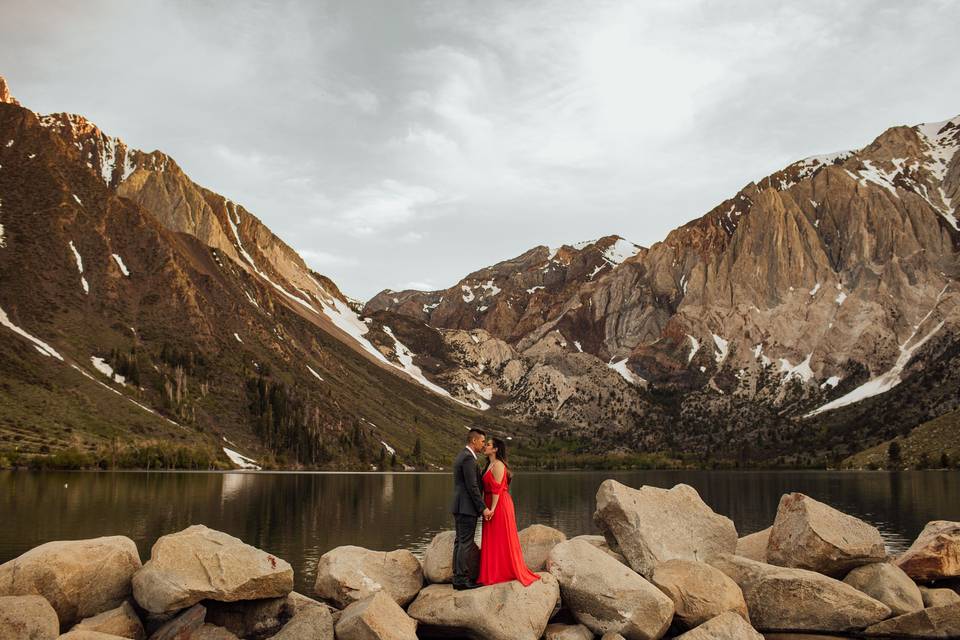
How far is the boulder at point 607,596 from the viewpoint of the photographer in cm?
2295

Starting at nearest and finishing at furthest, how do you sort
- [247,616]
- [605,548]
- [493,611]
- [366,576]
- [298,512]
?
1. [493,611]
2. [247,616]
3. [366,576]
4. [605,548]
5. [298,512]

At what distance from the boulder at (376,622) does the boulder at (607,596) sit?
4.96 m

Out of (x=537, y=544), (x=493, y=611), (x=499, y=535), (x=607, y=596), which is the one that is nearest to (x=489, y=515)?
(x=499, y=535)

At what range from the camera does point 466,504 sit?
76.8 ft

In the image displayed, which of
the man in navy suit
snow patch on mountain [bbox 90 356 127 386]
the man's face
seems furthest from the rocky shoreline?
snow patch on mountain [bbox 90 356 127 386]

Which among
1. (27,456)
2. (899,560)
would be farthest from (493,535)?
(27,456)

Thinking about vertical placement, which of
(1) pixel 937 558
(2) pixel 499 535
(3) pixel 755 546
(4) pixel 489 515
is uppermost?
(4) pixel 489 515

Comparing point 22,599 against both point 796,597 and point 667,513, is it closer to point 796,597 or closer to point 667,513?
point 667,513

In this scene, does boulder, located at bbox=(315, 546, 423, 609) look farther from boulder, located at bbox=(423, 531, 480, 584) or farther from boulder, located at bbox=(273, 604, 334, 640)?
boulder, located at bbox=(273, 604, 334, 640)

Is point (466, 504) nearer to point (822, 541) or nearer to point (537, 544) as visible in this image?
point (537, 544)

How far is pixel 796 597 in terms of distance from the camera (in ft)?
84.2

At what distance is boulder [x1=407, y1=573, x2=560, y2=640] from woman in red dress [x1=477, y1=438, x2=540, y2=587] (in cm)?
38

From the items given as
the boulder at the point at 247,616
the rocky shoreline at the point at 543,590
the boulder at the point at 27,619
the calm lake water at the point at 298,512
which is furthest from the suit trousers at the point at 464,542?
the calm lake water at the point at 298,512

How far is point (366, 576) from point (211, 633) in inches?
206
